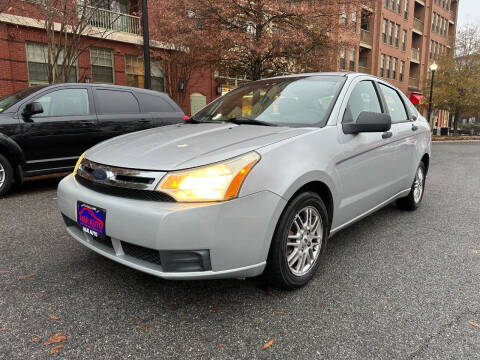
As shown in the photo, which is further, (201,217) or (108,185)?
(108,185)

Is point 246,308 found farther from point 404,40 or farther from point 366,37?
point 404,40

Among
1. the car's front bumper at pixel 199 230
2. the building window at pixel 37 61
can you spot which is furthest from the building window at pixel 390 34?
the car's front bumper at pixel 199 230

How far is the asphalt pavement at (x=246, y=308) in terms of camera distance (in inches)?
78.7

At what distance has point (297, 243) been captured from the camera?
8.43ft

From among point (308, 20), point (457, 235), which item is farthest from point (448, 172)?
point (308, 20)

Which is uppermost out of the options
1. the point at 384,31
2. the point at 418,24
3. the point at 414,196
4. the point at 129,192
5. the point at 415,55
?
the point at 418,24

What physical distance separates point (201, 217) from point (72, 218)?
110 centimetres

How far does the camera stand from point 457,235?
396 cm

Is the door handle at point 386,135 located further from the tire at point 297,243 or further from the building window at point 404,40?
the building window at point 404,40

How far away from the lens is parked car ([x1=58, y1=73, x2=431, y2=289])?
2078mm

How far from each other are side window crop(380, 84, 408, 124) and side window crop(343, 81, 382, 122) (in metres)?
0.30

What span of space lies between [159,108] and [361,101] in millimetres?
4461

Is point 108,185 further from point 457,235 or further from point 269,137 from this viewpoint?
point 457,235

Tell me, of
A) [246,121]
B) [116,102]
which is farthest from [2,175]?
[246,121]
